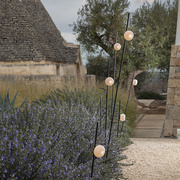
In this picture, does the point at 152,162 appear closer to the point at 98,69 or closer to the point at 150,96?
the point at 150,96

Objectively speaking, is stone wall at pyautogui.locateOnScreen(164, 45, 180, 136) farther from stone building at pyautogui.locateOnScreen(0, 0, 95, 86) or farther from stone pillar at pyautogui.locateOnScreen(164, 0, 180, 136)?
stone building at pyautogui.locateOnScreen(0, 0, 95, 86)

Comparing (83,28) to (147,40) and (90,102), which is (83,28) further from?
(90,102)

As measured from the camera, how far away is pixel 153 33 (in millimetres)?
11352

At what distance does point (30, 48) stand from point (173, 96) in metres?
9.04

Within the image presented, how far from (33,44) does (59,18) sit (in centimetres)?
824

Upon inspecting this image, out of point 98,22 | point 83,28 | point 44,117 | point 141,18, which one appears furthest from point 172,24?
point 44,117

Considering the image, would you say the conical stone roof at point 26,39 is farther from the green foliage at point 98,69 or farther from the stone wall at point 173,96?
the stone wall at point 173,96

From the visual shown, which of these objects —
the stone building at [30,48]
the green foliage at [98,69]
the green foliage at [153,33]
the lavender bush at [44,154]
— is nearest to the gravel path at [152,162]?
the lavender bush at [44,154]

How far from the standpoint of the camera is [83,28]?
40.3 feet

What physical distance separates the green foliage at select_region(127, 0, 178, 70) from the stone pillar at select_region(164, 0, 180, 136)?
679 centimetres

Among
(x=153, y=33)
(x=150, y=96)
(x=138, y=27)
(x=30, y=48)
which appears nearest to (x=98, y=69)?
Answer: (x=150, y=96)

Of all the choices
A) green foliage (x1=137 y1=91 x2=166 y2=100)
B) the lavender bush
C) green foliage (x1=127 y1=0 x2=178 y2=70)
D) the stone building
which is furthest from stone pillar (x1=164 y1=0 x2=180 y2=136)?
green foliage (x1=137 y1=91 x2=166 y2=100)

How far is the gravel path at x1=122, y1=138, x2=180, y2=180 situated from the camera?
2061mm

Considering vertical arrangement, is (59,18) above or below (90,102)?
above
